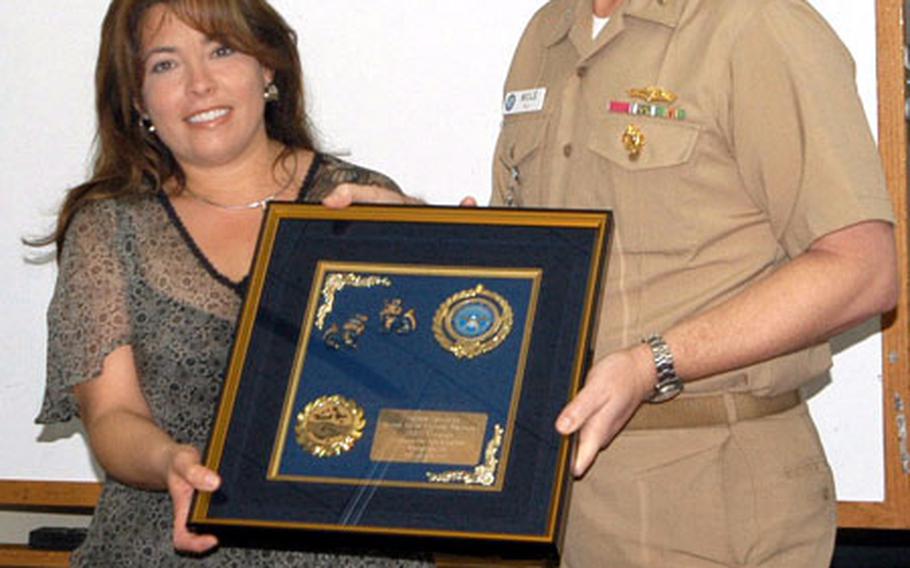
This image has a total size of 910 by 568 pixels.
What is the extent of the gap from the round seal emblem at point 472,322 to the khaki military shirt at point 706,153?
0.20m

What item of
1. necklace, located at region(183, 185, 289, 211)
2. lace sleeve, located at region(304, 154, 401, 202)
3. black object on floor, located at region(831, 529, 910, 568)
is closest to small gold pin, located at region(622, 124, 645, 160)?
lace sleeve, located at region(304, 154, 401, 202)

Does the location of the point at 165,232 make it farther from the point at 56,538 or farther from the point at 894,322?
the point at 894,322

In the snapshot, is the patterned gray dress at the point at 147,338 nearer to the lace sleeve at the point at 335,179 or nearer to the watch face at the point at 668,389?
the lace sleeve at the point at 335,179

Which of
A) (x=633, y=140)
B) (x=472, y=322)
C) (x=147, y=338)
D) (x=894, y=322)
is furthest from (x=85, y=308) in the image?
(x=894, y=322)

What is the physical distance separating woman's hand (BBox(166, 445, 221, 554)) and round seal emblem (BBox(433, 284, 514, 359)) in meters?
0.32

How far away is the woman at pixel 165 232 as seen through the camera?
2277 mm

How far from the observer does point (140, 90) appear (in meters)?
2.39

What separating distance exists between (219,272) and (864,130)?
89 cm

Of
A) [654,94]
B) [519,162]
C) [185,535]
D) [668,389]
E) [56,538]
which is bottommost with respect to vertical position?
[56,538]

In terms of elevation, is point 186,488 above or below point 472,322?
below

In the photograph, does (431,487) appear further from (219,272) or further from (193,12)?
(193,12)

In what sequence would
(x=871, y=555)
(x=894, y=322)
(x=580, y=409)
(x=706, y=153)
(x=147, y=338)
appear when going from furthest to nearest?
(x=871, y=555), (x=894, y=322), (x=147, y=338), (x=706, y=153), (x=580, y=409)

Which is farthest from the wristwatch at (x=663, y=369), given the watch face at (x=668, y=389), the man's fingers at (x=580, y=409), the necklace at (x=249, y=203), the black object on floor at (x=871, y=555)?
the black object on floor at (x=871, y=555)

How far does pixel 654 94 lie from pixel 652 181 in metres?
0.11
